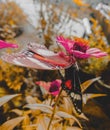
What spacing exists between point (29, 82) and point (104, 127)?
0.75 m

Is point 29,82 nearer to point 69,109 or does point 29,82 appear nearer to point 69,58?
point 69,109

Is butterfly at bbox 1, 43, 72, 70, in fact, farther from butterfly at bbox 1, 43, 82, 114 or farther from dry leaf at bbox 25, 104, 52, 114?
dry leaf at bbox 25, 104, 52, 114

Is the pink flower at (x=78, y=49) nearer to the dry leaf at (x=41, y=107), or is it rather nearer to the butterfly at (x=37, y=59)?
the butterfly at (x=37, y=59)

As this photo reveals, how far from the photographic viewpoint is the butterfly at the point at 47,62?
0.73 metres

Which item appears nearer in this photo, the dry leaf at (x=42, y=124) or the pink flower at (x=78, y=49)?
the pink flower at (x=78, y=49)

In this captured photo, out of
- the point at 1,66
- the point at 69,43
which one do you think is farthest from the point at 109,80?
the point at 69,43

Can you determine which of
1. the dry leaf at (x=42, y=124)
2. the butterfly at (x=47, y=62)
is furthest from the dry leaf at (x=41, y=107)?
the butterfly at (x=47, y=62)

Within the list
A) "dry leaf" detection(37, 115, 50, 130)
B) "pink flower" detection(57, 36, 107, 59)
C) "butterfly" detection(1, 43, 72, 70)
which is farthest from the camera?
"dry leaf" detection(37, 115, 50, 130)

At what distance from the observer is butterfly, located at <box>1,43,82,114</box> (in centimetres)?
73

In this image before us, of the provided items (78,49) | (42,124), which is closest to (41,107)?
(42,124)

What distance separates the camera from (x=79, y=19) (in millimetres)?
7141

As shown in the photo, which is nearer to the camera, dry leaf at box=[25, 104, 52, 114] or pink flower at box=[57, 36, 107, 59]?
pink flower at box=[57, 36, 107, 59]

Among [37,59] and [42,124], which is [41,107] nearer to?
[42,124]

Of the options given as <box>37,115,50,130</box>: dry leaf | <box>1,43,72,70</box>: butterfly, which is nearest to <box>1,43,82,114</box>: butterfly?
<box>1,43,72,70</box>: butterfly
